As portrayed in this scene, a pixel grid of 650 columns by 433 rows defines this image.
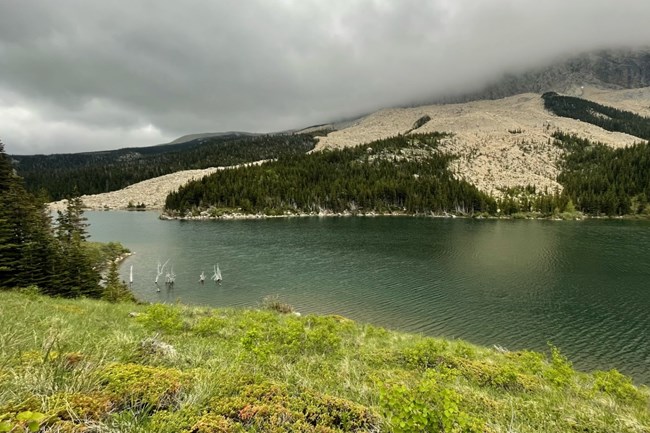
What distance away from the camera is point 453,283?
4453 cm

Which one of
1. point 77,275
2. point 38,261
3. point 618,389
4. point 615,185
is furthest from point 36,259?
point 615,185

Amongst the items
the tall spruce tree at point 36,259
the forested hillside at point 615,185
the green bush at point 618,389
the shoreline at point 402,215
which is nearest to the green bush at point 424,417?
the green bush at point 618,389

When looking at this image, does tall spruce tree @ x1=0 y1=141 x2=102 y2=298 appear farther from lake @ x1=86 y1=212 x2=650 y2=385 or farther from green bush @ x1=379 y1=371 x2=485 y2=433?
green bush @ x1=379 y1=371 x2=485 y2=433

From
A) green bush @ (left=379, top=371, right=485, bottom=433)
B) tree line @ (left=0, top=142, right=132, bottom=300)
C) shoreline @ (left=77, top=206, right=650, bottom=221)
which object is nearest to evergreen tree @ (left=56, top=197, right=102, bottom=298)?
tree line @ (left=0, top=142, right=132, bottom=300)

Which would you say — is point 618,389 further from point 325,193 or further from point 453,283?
point 325,193

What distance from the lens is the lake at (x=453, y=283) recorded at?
2966cm

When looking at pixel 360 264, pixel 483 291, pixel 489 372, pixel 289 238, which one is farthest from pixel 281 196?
pixel 489 372

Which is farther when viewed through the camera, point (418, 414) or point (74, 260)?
point (74, 260)

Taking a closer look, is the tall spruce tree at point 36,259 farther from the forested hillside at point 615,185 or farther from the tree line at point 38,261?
the forested hillside at point 615,185

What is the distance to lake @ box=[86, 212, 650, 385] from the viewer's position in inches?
1168

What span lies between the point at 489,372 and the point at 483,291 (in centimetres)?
3200

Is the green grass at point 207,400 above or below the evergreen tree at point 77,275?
above

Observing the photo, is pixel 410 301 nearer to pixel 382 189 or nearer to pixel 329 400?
pixel 329 400

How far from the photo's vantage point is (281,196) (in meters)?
161
